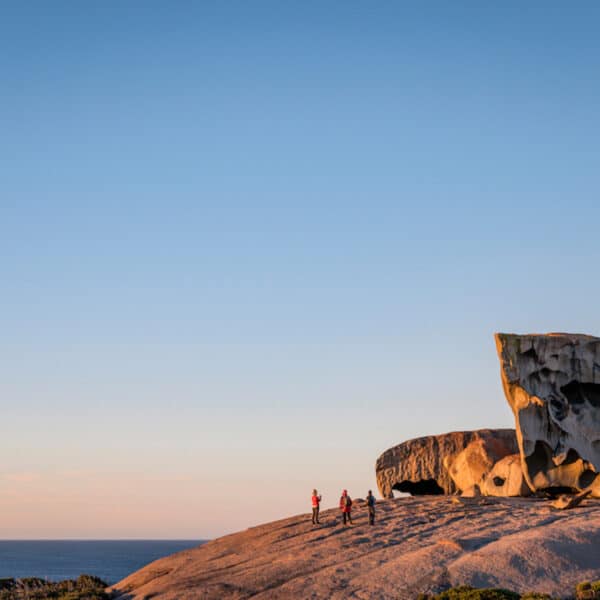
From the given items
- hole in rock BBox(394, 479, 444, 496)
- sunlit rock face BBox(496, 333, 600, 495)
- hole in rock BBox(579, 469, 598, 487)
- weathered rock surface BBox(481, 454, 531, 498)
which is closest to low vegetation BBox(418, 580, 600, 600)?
sunlit rock face BBox(496, 333, 600, 495)

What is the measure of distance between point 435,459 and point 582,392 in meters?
11.8

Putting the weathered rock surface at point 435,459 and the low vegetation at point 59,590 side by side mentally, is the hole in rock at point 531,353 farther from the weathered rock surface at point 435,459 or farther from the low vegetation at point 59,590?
the low vegetation at point 59,590

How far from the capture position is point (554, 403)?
4562 centimetres

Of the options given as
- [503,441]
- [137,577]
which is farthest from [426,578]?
[503,441]

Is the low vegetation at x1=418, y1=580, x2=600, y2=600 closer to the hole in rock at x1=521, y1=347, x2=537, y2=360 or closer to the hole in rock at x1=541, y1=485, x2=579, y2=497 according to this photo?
the hole in rock at x1=541, y1=485, x2=579, y2=497

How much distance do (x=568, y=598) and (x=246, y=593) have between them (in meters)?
11.4

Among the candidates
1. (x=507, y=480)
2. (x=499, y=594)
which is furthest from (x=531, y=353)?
(x=499, y=594)

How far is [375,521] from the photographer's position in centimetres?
4112

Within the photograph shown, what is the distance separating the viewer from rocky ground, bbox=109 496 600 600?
32531 millimetres

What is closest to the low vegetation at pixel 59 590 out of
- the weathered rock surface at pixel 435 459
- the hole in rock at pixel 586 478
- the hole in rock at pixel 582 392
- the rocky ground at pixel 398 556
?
the rocky ground at pixel 398 556

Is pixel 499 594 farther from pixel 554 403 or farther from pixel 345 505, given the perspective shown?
pixel 554 403

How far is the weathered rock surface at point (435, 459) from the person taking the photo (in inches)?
2071

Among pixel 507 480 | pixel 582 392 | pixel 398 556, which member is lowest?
pixel 398 556

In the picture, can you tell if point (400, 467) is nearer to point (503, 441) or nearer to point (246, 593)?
point (503, 441)
